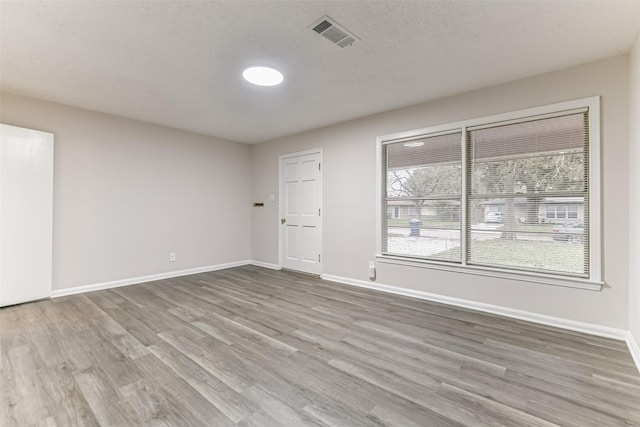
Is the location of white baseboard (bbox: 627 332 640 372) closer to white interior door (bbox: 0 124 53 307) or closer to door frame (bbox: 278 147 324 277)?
door frame (bbox: 278 147 324 277)

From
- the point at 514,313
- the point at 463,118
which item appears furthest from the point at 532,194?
the point at 514,313

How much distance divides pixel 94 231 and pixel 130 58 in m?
2.60

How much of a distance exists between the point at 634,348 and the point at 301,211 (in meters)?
4.15

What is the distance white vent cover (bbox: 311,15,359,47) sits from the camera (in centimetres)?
202

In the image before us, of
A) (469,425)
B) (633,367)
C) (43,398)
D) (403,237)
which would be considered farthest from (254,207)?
(633,367)

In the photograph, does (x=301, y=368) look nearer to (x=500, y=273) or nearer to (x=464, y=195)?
(x=500, y=273)

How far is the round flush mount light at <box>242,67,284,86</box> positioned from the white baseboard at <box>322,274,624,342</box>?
2912 millimetres

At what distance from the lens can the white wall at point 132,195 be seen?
3635mm

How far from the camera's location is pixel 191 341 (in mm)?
2400

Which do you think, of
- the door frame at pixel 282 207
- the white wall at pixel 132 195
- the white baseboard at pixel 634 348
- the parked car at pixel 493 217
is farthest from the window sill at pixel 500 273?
the white wall at pixel 132 195

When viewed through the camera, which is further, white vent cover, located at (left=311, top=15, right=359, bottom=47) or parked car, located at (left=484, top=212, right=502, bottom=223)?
parked car, located at (left=484, top=212, right=502, bottom=223)

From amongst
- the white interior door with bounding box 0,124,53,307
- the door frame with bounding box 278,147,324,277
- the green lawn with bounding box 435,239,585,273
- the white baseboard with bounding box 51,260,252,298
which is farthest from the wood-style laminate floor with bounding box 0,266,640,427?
the door frame with bounding box 278,147,324,277

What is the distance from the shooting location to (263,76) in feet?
9.18

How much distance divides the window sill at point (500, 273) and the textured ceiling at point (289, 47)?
203cm
